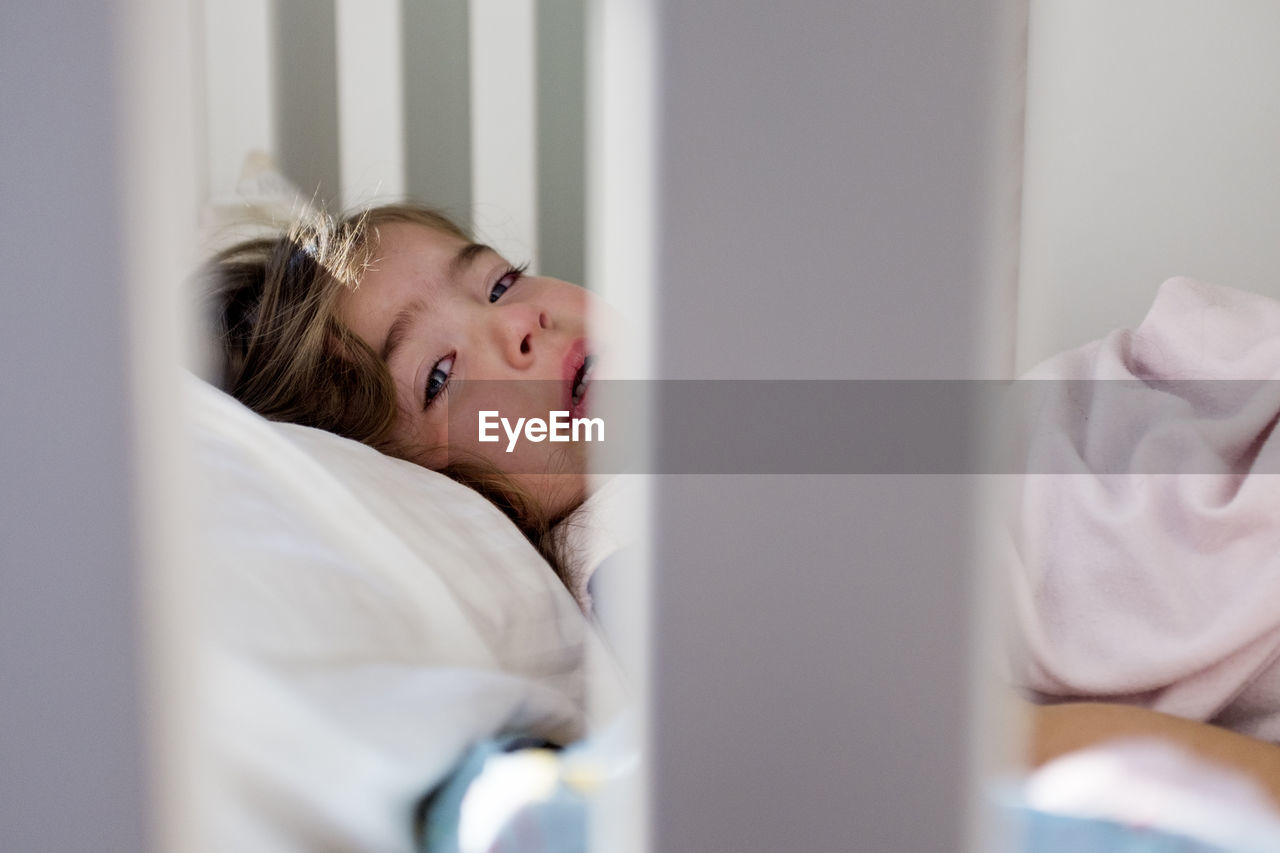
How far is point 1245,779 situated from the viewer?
376 mm

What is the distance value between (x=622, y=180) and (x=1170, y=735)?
14.9 inches

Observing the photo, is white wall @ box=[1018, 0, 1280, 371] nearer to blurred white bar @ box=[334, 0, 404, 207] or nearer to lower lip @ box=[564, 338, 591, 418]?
lower lip @ box=[564, 338, 591, 418]

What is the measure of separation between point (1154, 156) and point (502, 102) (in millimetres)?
769

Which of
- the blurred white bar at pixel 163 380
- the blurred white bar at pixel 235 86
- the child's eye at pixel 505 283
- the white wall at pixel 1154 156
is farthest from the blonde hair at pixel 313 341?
the white wall at pixel 1154 156

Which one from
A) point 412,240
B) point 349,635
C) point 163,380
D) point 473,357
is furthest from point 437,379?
point 163,380

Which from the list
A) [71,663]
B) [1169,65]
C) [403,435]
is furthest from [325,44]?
[71,663]

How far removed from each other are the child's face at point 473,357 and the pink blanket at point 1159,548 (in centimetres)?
35

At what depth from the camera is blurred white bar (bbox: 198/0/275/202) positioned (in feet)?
3.73

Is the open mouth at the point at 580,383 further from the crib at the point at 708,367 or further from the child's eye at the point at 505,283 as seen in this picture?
the crib at the point at 708,367

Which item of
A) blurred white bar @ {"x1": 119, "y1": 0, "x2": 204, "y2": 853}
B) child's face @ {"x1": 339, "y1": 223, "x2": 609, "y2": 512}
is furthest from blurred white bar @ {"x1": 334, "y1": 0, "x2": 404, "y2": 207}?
blurred white bar @ {"x1": 119, "y1": 0, "x2": 204, "y2": 853}

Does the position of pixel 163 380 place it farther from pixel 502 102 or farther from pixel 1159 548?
pixel 502 102

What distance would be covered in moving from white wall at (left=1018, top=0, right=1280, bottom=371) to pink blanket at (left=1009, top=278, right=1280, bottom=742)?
456 millimetres

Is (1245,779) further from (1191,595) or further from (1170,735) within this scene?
(1191,595)

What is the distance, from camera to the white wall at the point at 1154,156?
113cm
